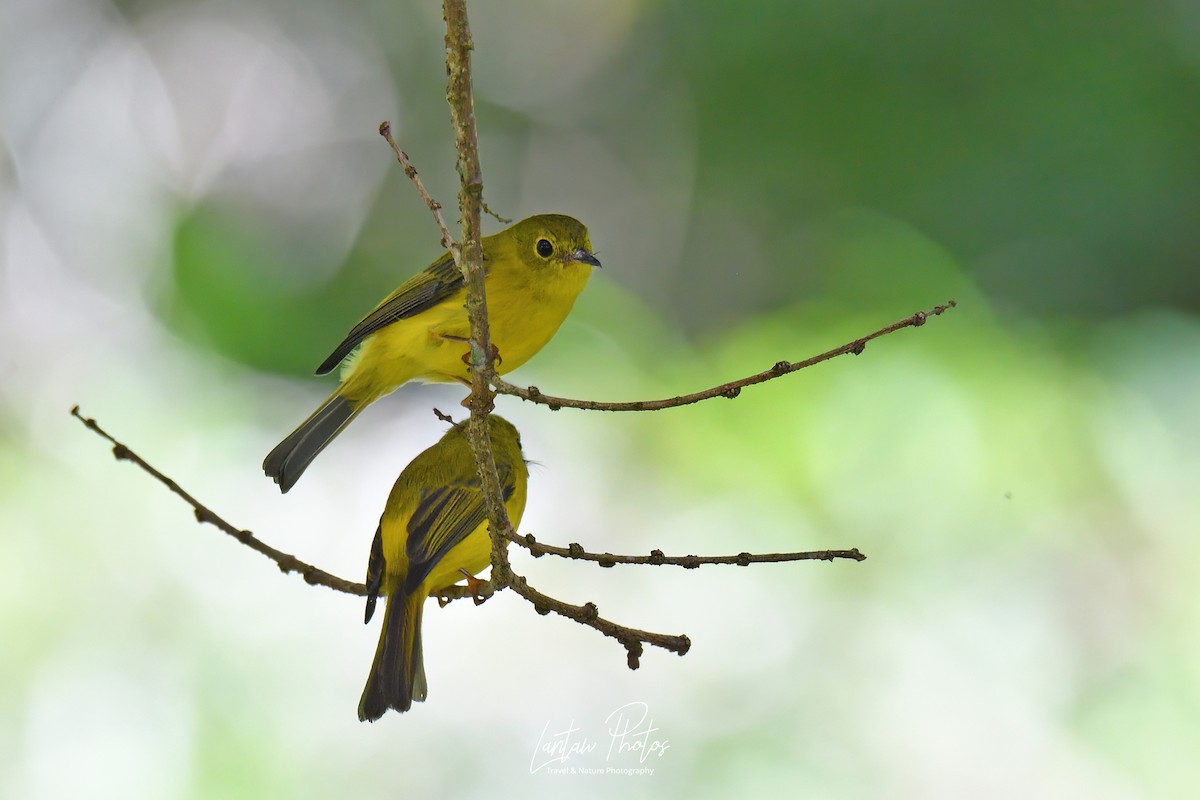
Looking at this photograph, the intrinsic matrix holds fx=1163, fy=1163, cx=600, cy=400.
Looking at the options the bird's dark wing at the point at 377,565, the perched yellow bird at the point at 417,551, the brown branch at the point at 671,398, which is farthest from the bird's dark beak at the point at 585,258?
the brown branch at the point at 671,398

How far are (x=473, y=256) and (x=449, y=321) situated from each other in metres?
1.29

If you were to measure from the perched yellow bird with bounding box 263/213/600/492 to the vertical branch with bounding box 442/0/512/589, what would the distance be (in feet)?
3.36

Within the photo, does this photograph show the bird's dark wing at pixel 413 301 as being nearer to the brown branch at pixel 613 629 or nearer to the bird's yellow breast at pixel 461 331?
the bird's yellow breast at pixel 461 331

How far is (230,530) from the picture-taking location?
82.6 inches

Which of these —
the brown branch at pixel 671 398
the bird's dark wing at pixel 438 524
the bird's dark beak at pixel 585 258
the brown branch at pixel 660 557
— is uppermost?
the bird's dark beak at pixel 585 258

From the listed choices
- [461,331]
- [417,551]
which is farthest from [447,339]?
[417,551]

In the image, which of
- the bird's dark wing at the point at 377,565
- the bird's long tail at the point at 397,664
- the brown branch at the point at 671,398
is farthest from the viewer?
the bird's dark wing at the point at 377,565

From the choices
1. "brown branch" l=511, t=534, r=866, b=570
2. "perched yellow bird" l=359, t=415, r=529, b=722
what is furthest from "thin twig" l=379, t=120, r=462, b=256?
"perched yellow bird" l=359, t=415, r=529, b=722

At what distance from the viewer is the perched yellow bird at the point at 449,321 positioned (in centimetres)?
321

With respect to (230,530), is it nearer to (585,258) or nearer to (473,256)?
(473,256)

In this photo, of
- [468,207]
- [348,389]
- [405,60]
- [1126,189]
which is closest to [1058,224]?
[1126,189]

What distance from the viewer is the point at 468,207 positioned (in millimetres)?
1851

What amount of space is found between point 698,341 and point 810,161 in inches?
64.9

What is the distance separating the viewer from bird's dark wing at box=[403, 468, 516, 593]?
2.83 m
